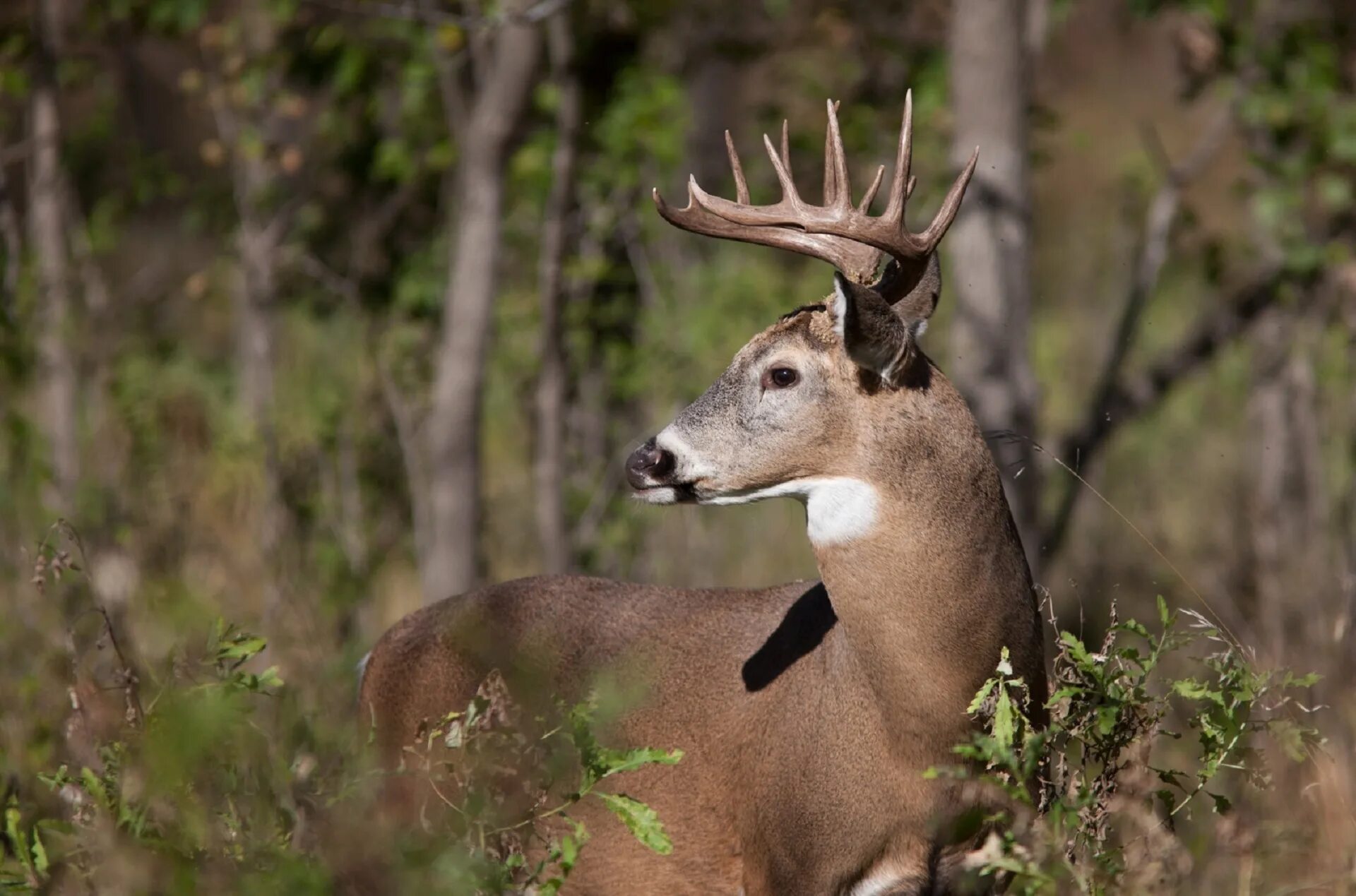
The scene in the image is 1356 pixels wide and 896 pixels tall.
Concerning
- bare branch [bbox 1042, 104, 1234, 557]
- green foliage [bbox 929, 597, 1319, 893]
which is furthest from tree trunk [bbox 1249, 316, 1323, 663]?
green foliage [bbox 929, 597, 1319, 893]

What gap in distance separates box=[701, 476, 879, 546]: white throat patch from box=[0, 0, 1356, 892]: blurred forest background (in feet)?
4.78

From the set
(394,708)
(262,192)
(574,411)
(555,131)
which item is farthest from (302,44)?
(394,708)

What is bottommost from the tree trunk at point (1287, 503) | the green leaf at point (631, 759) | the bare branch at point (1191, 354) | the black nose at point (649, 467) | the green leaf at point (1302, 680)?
the tree trunk at point (1287, 503)

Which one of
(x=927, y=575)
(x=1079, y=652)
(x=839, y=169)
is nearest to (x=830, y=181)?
(x=839, y=169)

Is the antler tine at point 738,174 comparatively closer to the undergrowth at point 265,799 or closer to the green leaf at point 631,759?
the undergrowth at point 265,799

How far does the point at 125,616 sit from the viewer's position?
6.18 m

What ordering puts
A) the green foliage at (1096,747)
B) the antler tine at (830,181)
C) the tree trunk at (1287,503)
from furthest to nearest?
the tree trunk at (1287,503) → the antler tine at (830,181) → the green foliage at (1096,747)

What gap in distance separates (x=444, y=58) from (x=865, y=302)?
136 inches

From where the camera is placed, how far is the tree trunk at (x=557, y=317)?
21.9 feet

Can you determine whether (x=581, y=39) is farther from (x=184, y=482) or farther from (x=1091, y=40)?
(x=1091, y=40)

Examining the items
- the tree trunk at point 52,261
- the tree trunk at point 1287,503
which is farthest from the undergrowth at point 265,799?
the tree trunk at point 52,261

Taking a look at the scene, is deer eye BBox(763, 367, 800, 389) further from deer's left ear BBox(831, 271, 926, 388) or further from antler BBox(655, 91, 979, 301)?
antler BBox(655, 91, 979, 301)

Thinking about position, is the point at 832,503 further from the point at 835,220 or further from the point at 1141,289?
the point at 1141,289

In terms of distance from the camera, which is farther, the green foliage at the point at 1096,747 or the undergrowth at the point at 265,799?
the green foliage at the point at 1096,747
